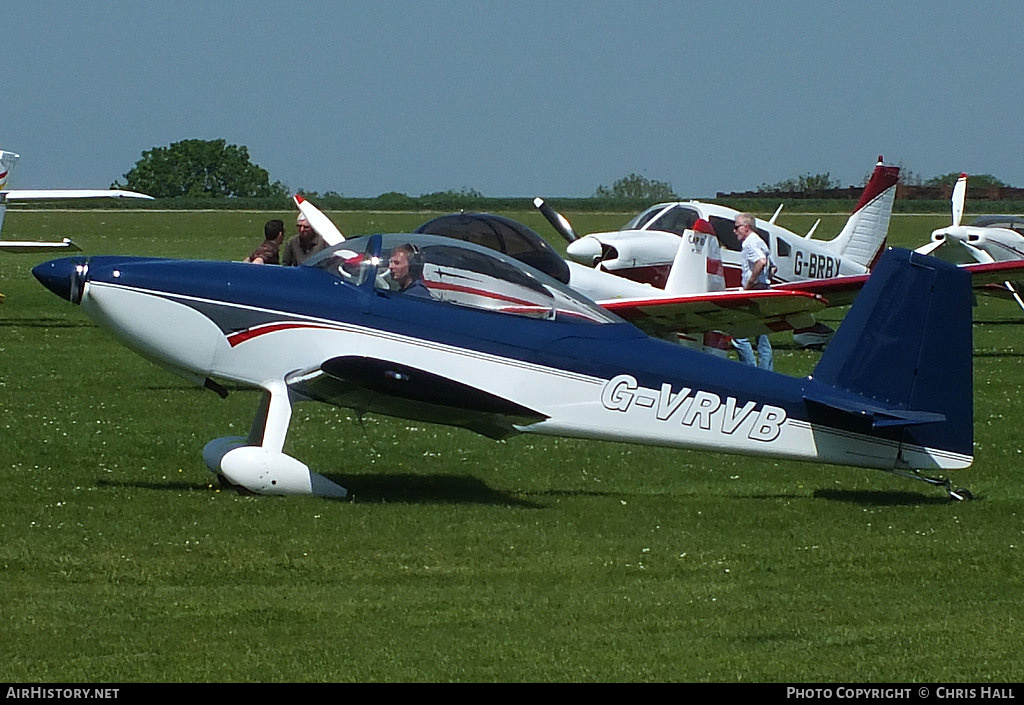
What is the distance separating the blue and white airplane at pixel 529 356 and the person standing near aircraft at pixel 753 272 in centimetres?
670

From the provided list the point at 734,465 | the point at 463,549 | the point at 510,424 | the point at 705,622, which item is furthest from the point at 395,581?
the point at 734,465

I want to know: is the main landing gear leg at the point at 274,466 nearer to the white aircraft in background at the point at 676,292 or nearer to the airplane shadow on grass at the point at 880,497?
the airplane shadow on grass at the point at 880,497

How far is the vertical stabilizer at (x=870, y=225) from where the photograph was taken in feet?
74.4

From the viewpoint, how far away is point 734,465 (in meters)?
10.5

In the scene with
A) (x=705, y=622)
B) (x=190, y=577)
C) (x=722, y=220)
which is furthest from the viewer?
(x=722, y=220)

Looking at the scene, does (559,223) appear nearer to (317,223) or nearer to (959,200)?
(317,223)

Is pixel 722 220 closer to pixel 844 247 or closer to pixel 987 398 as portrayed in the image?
pixel 844 247

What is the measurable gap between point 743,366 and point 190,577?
3732mm

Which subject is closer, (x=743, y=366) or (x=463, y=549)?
(x=463, y=549)

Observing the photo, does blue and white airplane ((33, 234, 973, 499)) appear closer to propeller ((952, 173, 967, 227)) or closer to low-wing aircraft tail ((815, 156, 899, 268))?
low-wing aircraft tail ((815, 156, 899, 268))

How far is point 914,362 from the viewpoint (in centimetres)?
872

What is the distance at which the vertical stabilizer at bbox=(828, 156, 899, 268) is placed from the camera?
22.7 m

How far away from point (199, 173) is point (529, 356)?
11639 centimetres

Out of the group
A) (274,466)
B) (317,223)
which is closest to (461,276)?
(274,466)
